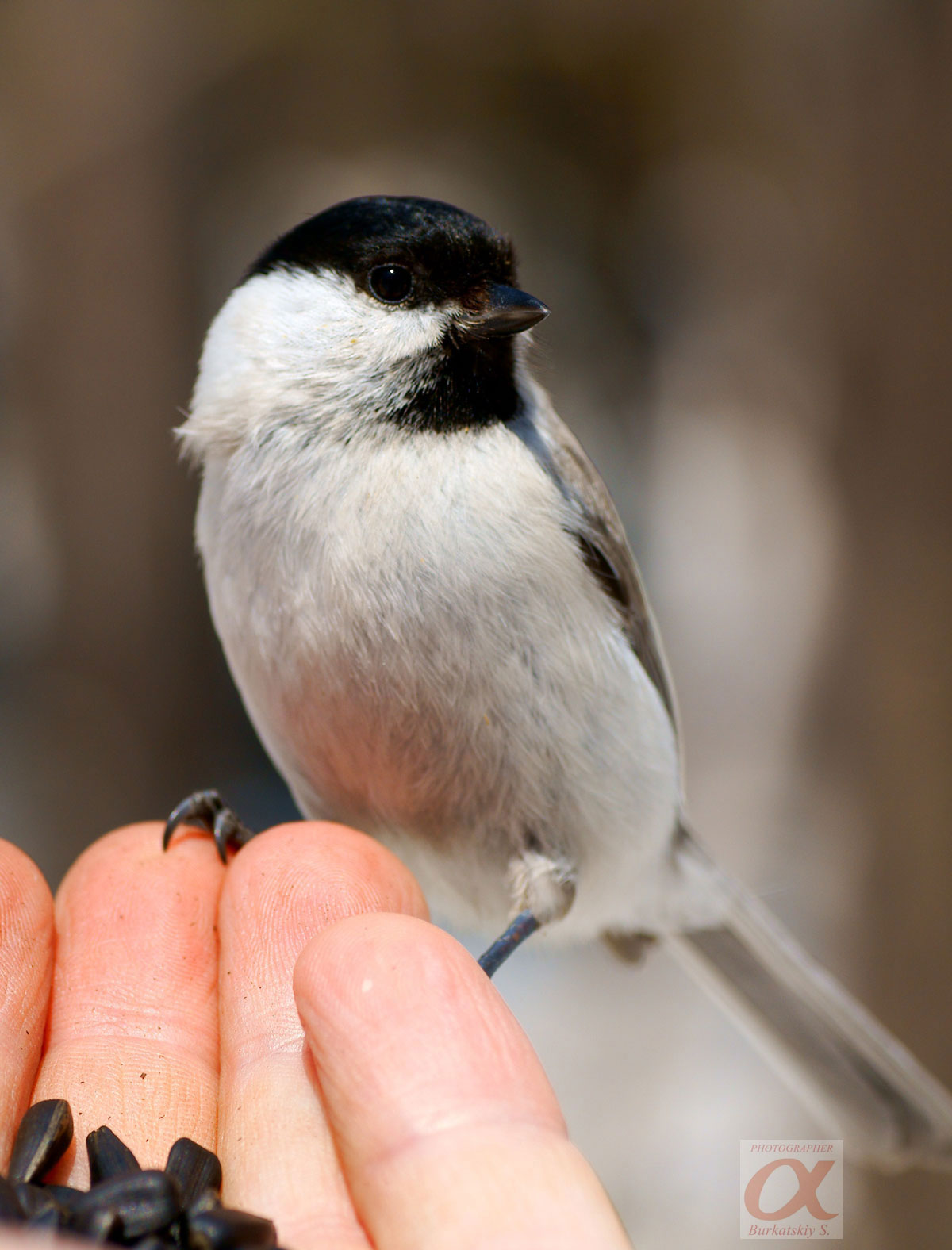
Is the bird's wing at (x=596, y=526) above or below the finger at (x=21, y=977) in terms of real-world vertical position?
above

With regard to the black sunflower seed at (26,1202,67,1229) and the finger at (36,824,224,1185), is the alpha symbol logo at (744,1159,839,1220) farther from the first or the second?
the black sunflower seed at (26,1202,67,1229)

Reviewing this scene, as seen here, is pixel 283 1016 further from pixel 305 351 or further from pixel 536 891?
pixel 305 351

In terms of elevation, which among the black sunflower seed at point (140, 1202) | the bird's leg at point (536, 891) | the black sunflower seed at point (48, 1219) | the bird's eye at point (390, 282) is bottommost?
the bird's leg at point (536, 891)

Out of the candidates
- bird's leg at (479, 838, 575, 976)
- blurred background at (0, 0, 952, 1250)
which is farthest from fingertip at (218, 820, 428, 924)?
blurred background at (0, 0, 952, 1250)

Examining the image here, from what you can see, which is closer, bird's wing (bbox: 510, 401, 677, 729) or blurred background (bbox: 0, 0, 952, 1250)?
bird's wing (bbox: 510, 401, 677, 729)

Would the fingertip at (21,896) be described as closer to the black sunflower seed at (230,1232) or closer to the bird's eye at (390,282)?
the black sunflower seed at (230,1232)

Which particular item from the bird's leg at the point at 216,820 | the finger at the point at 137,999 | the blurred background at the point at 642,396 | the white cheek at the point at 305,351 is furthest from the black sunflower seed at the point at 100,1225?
the blurred background at the point at 642,396
